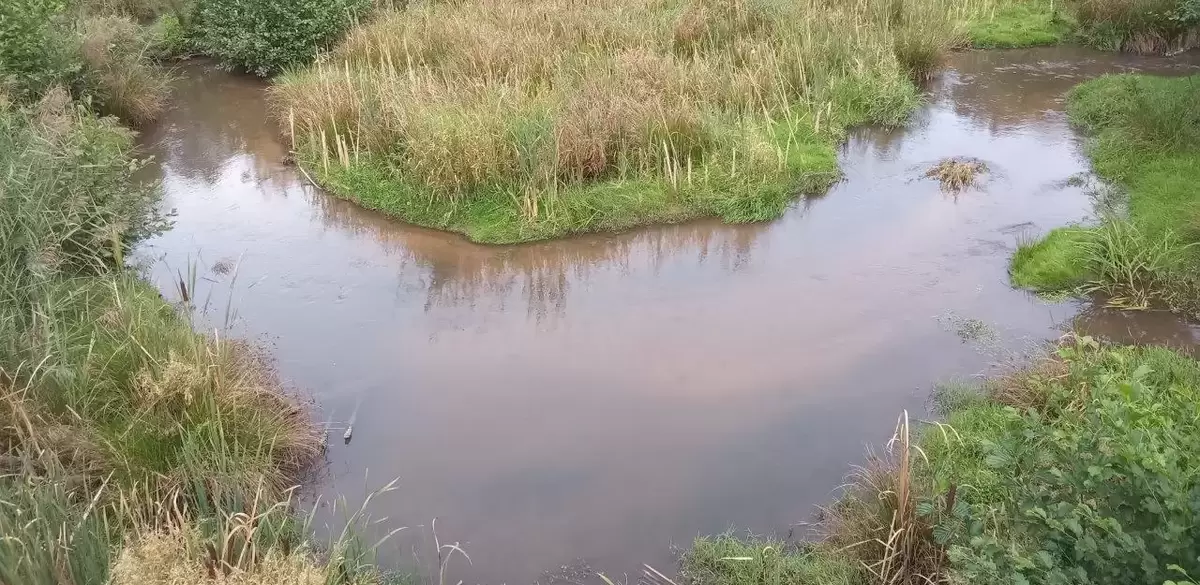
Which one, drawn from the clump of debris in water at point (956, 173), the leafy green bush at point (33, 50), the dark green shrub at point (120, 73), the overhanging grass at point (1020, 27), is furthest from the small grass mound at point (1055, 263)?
the dark green shrub at point (120, 73)

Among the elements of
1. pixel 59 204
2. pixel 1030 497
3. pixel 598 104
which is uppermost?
pixel 598 104

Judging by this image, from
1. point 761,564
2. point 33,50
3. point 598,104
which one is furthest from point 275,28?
point 761,564

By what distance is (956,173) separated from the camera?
805cm

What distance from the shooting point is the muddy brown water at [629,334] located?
4668mm

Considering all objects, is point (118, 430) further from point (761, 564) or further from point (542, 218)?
Answer: point (542, 218)

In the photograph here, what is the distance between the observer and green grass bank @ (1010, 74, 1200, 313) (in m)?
6.03

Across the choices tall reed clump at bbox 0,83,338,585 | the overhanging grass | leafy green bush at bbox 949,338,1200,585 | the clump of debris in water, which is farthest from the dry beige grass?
the overhanging grass

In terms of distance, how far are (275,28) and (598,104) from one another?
5.35 metres

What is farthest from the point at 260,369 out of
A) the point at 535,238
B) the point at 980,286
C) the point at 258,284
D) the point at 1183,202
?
the point at 1183,202

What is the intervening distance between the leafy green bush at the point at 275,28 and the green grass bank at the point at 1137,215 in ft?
27.8

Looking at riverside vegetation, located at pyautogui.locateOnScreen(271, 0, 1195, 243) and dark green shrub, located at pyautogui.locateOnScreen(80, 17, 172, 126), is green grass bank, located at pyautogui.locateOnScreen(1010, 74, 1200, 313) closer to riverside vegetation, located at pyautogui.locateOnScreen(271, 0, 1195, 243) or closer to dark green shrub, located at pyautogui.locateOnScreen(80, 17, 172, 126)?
riverside vegetation, located at pyautogui.locateOnScreen(271, 0, 1195, 243)

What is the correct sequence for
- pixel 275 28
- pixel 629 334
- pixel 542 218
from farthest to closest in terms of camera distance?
1. pixel 275 28
2. pixel 542 218
3. pixel 629 334

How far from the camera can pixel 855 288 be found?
6.53 meters

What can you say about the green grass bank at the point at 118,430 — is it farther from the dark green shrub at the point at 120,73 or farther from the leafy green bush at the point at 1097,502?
the dark green shrub at the point at 120,73
